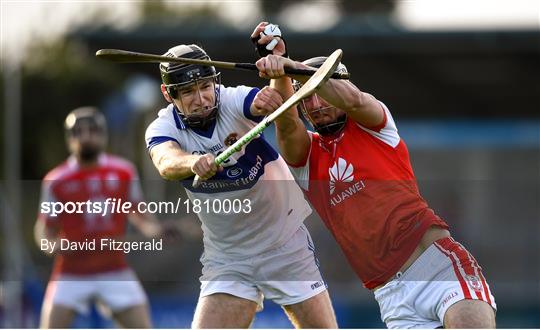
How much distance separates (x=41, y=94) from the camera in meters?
26.2

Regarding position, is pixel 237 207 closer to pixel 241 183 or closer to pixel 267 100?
pixel 241 183

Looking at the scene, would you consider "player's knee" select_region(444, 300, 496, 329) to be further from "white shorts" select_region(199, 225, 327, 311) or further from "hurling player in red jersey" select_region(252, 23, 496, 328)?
"white shorts" select_region(199, 225, 327, 311)

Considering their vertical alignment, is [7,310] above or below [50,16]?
below

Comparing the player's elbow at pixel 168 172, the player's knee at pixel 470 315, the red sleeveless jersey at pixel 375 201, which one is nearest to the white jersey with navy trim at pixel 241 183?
the player's elbow at pixel 168 172

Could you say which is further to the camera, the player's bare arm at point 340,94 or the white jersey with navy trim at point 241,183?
the white jersey with navy trim at point 241,183

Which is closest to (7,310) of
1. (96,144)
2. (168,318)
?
(168,318)

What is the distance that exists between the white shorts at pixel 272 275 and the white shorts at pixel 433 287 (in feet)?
1.85

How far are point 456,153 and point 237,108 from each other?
1594cm

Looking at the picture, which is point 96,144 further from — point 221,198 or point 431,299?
point 431,299

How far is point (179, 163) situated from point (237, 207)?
1.74 ft

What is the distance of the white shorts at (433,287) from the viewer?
6031mm

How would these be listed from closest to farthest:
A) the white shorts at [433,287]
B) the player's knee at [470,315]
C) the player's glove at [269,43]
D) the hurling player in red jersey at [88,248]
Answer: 1. the player's knee at [470,315]
2. the white shorts at [433,287]
3. the player's glove at [269,43]
4. the hurling player in red jersey at [88,248]

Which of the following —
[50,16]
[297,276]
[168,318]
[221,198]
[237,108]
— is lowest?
[168,318]
